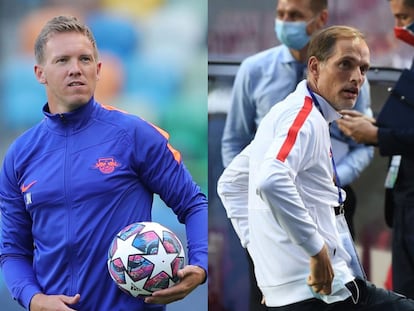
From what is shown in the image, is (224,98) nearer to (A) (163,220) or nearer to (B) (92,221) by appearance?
(A) (163,220)

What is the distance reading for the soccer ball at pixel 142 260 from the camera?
3457 millimetres

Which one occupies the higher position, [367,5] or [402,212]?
[367,5]

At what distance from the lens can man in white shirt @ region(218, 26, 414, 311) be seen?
137 inches

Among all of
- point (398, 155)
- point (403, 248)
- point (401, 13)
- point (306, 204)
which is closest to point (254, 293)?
point (403, 248)

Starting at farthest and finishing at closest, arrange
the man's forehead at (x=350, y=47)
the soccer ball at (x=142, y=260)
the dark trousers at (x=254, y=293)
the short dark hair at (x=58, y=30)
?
the dark trousers at (x=254, y=293), the man's forehead at (x=350, y=47), the short dark hair at (x=58, y=30), the soccer ball at (x=142, y=260)

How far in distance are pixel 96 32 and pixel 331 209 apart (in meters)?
1.43

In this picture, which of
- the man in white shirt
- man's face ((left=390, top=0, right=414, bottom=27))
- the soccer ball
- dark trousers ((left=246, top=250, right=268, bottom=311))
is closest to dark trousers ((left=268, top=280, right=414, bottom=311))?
the man in white shirt

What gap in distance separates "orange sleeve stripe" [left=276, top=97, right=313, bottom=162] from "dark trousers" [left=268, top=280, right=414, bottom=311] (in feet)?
1.88

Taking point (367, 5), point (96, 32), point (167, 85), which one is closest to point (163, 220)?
point (167, 85)

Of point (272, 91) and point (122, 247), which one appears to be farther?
point (272, 91)

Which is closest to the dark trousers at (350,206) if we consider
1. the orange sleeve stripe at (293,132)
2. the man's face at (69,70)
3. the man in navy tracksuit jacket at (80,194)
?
the orange sleeve stripe at (293,132)

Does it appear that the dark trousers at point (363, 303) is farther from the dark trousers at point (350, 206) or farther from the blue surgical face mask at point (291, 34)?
the blue surgical face mask at point (291, 34)

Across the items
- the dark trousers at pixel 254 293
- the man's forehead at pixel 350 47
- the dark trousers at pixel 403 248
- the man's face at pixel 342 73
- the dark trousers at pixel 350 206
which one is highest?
the man's forehead at pixel 350 47

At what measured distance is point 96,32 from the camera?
4.48 m
